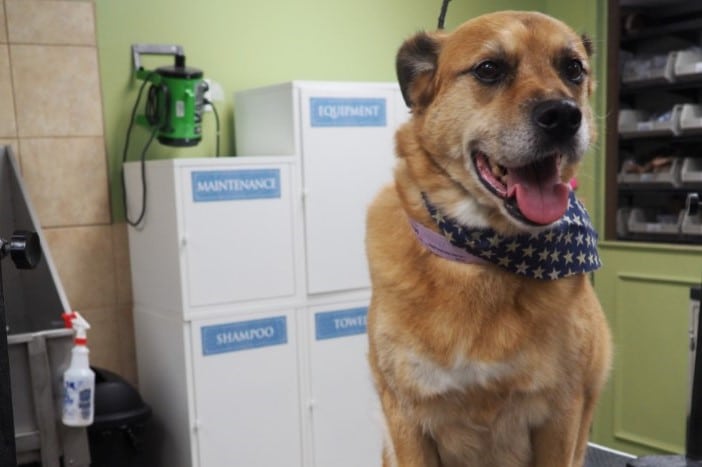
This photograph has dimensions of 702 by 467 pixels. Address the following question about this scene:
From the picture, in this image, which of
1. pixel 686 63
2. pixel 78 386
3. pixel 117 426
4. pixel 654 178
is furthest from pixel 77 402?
pixel 686 63

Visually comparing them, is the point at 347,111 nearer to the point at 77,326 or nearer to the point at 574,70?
the point at 77,326

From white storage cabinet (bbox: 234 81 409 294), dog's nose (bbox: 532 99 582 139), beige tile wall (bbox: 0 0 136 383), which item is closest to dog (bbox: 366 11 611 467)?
dog's nose (bbox: 532 99 582 139)

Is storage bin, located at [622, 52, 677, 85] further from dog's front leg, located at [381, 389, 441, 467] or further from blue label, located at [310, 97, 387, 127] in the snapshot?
dog's front leg, located at [381, 389, 441, 467]

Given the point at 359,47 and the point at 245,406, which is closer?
the point at 245,406

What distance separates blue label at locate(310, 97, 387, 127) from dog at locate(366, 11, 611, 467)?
1782 mm

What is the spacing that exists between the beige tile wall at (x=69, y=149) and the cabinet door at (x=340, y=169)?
0.80 metres

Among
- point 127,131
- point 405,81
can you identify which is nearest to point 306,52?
point 127,131

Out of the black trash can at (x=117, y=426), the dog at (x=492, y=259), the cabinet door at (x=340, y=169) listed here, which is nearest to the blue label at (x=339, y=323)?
the cabinet door at (x=340, y=169)

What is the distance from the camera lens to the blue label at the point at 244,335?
8.15ft

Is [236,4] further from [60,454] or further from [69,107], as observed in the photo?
[60,454]

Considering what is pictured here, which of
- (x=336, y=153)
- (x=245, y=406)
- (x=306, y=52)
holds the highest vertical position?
(x=306, y=52)

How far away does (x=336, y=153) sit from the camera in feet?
8.96

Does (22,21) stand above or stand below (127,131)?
above

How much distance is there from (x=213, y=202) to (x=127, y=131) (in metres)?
0.59
